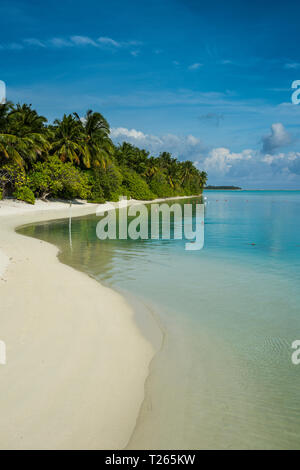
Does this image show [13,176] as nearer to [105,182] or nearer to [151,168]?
[105,182]

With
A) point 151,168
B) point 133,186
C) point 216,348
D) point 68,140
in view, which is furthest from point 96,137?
point 216,348

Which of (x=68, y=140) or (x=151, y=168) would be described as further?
(x=151, y=168)

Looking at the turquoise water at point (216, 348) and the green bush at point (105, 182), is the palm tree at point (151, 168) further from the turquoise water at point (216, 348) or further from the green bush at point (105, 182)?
the turquoise water at point (216, 348)

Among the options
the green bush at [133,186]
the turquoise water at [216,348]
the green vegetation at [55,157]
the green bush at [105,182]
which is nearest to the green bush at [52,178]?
the green vegetation at [55,157]

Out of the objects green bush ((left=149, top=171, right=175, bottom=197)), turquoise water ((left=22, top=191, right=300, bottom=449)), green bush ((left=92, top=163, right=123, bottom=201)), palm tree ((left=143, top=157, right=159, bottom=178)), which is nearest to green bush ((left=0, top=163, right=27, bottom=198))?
green bush ((left=92, top=163, right=123, bottom=201))

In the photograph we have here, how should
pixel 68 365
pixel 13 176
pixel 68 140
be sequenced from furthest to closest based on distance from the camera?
pixel 68 140, pixel 13 176, pixel 68 365

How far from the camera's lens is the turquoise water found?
397 centimetres

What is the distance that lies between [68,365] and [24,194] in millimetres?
35275

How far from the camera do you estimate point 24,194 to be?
36656mm

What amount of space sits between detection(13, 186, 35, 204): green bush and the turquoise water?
24951mm

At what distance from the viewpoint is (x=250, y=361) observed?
5668mm

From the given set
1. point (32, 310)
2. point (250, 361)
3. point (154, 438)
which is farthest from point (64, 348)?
point (250, 361)

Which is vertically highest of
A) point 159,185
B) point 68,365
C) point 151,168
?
point 151,168
